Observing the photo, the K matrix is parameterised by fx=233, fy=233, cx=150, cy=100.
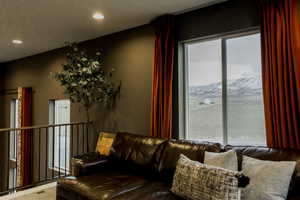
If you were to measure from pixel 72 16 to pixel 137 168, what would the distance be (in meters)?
2.22

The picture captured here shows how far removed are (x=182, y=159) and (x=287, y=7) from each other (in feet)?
5.98

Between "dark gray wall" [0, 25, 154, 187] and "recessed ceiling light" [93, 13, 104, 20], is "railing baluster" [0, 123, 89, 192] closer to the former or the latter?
"dark gray wall" [0, 25, 154, 187]

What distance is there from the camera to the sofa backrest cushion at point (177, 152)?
7.84 ft

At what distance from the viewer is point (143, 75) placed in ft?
11.8

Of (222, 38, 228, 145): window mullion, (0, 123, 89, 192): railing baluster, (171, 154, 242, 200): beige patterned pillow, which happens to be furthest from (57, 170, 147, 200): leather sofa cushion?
(0, 123, 89, 192): railing baluster

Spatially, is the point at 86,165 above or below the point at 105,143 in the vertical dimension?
below

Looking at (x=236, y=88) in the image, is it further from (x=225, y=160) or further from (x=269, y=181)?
(x=269, y=181)

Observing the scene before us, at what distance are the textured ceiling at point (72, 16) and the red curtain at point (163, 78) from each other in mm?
211

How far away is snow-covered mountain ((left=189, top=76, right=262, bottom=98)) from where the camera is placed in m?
2.71

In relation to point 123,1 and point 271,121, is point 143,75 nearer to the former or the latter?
point 123,1

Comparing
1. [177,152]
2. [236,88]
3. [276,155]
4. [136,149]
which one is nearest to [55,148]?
[136,149]

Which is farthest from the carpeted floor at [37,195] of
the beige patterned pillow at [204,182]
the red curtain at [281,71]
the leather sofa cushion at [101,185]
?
the red curtain at [281,71]

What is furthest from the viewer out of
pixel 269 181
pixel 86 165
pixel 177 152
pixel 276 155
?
pixel 86 165

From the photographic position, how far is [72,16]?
3.22 m
